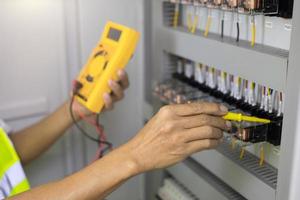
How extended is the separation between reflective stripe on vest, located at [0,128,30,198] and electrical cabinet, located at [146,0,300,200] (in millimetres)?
433

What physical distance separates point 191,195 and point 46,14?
2.23ft

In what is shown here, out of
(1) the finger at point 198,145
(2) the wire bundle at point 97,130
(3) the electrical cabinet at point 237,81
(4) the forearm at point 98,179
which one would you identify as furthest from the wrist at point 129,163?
(2) the wire bundle at point 97,130

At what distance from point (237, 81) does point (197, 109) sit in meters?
0.21

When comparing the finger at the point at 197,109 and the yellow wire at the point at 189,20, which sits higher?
the yellow wire at the point at 189,20

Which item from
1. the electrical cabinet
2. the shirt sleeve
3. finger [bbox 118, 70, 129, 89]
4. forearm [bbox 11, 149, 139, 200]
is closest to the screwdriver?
the electrical cabinet

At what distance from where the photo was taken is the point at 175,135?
76cm

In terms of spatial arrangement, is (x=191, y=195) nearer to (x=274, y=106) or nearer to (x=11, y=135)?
(x=274, y=106)

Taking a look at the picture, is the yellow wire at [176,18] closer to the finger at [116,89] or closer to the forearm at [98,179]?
the finger at [116,89]

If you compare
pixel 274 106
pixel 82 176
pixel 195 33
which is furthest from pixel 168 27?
pixel 82 176

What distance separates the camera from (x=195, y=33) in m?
1.05

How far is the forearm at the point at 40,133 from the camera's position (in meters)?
1.19

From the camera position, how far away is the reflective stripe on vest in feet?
3.48

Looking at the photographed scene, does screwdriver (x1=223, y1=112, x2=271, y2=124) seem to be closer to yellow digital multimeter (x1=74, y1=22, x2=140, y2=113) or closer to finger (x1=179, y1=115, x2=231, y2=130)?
finger (x1=179, y1=115, x2=231, y2=130)

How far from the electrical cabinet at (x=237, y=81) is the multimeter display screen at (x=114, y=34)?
15 centimetres
